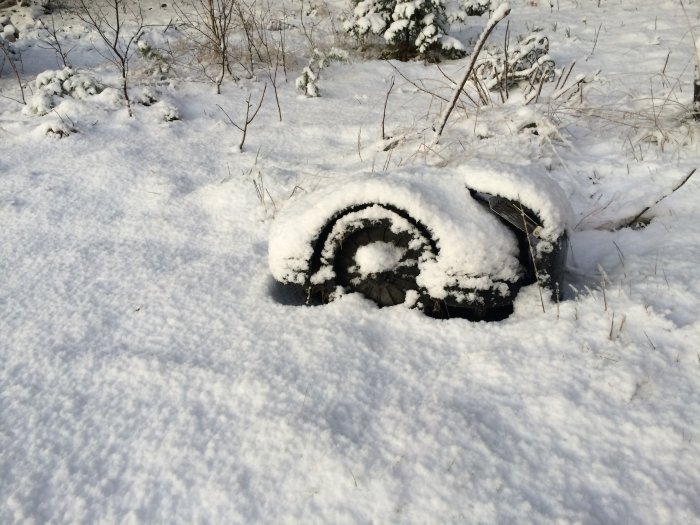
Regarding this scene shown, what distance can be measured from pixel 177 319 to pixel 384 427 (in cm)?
93

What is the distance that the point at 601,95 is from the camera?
3590 mm

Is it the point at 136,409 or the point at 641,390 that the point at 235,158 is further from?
the point at 641,390

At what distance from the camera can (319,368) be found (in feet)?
4.86

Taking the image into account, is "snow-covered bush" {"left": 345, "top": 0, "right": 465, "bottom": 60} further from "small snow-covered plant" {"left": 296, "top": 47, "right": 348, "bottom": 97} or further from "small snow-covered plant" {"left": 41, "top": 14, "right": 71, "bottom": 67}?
"small snow-covered plant" {"left": 41, "top": 14, "right": 71, "bottom": 67}

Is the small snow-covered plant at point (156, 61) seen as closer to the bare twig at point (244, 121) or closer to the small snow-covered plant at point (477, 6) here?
the bare twig at point (244, 121)

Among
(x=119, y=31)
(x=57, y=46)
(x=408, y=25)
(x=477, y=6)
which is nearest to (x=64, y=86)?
(x=119, y=31)

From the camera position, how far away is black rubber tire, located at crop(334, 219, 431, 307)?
1.68 meters

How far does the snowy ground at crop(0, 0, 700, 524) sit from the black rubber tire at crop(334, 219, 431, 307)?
68 millimetres

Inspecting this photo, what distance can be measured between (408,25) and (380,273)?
3.81 meters

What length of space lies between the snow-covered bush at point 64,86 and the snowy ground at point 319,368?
1031 mm

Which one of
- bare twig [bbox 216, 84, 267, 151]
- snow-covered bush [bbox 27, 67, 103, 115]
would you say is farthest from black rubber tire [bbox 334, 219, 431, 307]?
snow-covered bush [bbox 27, 67, 103, 115]

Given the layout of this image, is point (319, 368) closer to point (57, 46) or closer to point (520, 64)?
point (520, 64)

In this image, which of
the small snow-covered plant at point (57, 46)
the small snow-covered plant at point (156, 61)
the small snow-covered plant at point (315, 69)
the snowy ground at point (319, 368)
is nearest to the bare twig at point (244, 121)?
the snowy ground at point (319, 368)

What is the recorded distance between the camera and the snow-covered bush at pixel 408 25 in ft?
15.2
